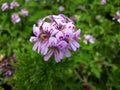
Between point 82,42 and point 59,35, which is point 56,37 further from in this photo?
point 82,42

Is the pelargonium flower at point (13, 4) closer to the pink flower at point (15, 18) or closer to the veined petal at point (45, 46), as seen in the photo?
the pink flower at point (15, 18)

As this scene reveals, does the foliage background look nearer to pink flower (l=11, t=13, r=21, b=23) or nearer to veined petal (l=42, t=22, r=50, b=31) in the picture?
pink flower (l=11, t=13, r=21, b=23)

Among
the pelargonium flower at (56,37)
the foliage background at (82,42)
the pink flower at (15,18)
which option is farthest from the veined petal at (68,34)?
the pink flower at (15,18)

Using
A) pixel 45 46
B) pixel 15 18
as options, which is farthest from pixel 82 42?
pixel 15 18

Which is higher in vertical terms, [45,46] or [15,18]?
[45,46]

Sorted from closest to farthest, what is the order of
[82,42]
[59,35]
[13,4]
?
1. [59,35]
2. [82,42]
3. [13,4]

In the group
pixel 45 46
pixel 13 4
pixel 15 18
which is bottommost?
pixel 15 18

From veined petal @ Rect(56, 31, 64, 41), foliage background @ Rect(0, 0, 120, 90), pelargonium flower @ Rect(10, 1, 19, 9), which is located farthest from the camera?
pelargonium flower @ Rect(10, 1, 19, 9)

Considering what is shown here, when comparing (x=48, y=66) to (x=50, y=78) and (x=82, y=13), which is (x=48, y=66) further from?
(x=82, y=13)

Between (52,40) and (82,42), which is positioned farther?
(82,42)

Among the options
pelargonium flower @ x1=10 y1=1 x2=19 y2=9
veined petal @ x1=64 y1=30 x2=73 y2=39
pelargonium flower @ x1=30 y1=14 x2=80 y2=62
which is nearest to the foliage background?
pelargonium flower @ x1=10 y1=1 x2=19 y2=9
